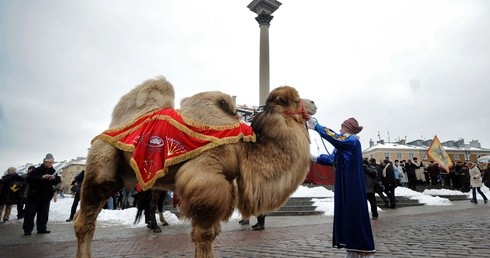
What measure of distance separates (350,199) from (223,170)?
180 centimetres

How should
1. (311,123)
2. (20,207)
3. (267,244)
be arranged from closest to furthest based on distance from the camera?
(311,123) → (267,244) → (20,207)

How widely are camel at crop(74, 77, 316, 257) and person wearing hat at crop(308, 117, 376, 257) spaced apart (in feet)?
1.91

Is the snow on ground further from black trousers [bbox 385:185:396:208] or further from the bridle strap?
the bridle strap

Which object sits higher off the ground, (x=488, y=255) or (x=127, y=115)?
(x=127, y=115)

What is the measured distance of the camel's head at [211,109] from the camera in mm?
3912

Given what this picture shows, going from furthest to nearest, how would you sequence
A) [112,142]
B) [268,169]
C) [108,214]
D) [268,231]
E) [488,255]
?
[108,214] < [268,231] < [488,255] < [112,142] < [268,169]

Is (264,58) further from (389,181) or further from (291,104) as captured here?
(291,104)

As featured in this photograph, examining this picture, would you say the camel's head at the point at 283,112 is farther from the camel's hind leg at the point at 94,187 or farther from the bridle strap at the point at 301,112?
the camel's hind leg at the point at 94,187

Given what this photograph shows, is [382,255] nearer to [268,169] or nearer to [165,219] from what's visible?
[268,169]

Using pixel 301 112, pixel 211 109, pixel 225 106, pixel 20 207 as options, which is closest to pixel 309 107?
pixel 301 112

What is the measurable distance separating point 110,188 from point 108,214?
10.8 metres

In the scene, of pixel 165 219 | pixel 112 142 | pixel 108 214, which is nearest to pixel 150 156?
pixel 112 142

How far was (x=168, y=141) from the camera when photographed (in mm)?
3770

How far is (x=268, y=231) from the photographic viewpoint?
926 cm
